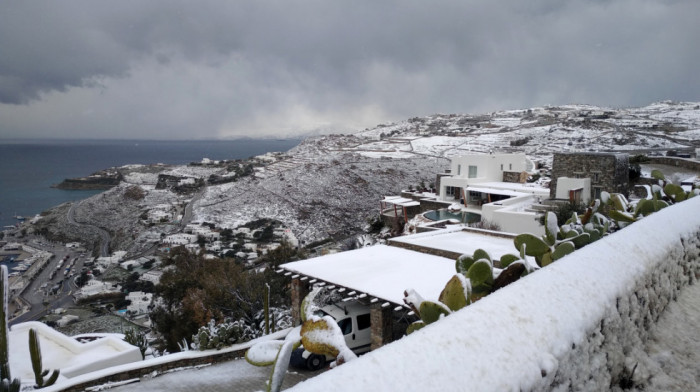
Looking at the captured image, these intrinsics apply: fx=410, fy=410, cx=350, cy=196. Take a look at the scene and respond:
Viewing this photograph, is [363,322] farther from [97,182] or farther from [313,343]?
[97,182]

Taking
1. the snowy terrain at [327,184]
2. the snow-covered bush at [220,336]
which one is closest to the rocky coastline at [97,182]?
the snowy terrain at [327,184]

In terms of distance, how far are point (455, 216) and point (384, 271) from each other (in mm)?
14374

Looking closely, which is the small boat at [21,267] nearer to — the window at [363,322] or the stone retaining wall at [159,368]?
the stone retaining wall at [159,368]

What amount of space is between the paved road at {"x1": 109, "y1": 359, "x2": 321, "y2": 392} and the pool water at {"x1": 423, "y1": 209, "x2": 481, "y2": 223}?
15.2 m

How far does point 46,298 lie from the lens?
24297 millimetres

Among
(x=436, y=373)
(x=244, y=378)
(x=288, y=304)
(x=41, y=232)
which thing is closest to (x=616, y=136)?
(x=288, y=304)

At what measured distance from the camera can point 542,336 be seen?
138cm

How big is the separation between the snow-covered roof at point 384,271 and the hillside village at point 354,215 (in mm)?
47

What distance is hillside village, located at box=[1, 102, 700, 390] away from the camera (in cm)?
958

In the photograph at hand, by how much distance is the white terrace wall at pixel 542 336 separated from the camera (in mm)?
1068

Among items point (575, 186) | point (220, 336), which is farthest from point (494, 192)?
point (220, 336)

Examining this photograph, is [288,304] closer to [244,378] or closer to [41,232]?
Result: [244,378]

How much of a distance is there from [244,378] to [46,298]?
23.4 metres

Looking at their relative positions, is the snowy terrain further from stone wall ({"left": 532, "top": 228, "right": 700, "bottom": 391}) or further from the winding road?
stone wall ({"left": 532, "top": 228, "right": 700, "bottom": 391})
